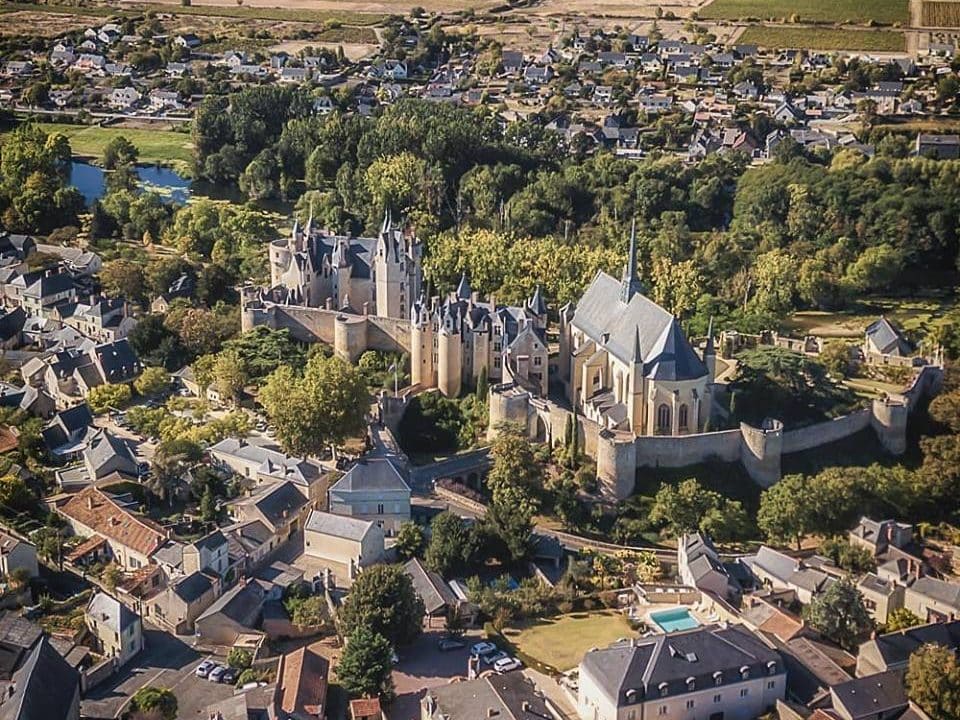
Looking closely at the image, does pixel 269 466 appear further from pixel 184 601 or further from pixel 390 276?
pixel 390 276

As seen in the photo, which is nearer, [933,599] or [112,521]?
[933,599]

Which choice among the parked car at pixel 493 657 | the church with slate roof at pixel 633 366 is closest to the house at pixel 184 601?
the parked car at pixel 493 657

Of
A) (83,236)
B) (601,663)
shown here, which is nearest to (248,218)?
(83,236)

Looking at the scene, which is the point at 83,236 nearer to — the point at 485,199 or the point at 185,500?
the point at 485,199

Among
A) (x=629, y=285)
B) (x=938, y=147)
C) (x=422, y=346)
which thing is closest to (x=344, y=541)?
(x=422, y=346)

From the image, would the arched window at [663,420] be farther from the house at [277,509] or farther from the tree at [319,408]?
the house at [277,509]

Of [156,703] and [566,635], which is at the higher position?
[156,703]
